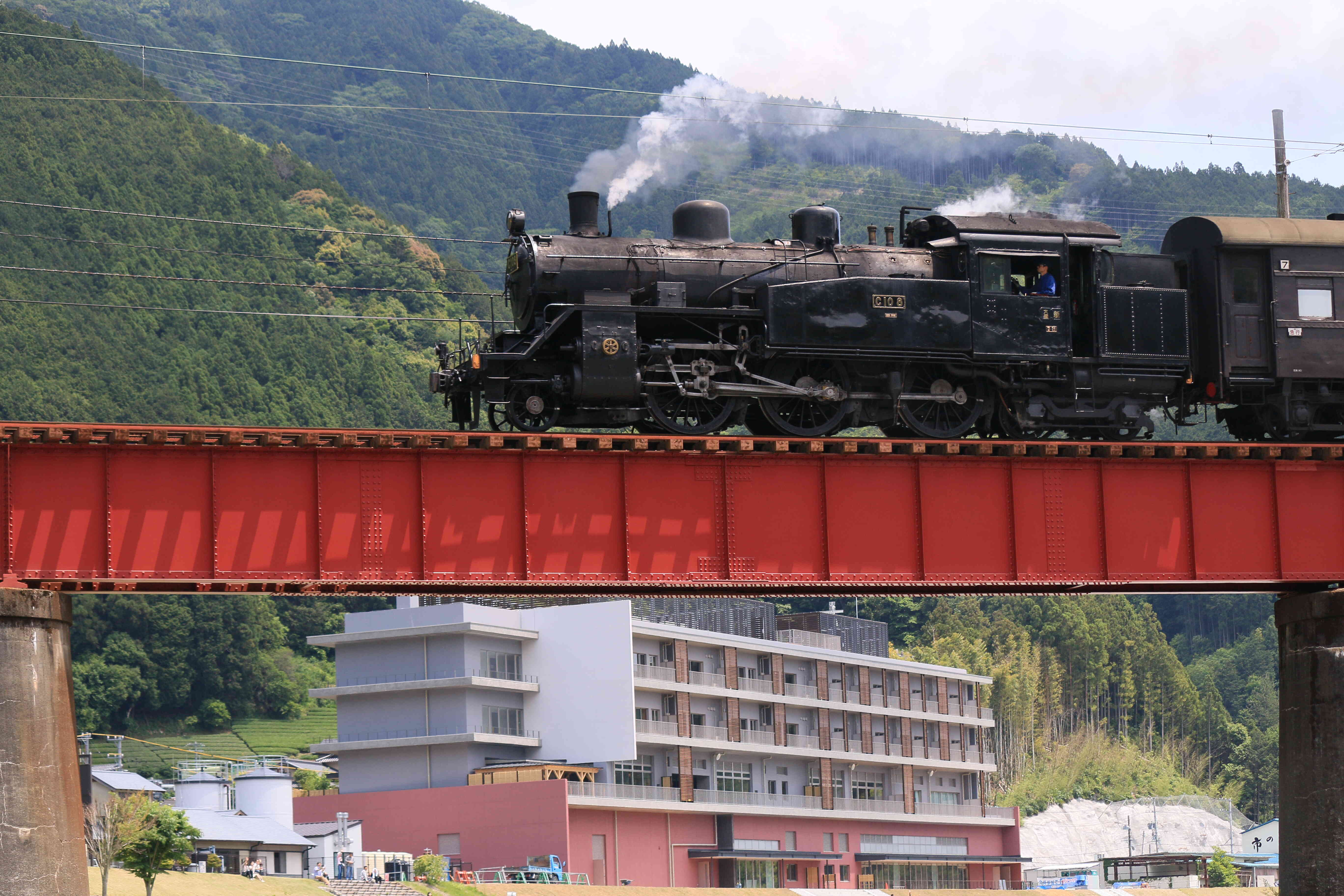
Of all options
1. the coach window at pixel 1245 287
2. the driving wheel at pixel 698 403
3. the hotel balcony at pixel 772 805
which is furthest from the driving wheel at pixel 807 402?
the hotel balcony at pixel 772 805

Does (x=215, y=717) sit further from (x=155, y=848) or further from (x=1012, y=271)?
(x=1012, y=271)

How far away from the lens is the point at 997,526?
32125mm

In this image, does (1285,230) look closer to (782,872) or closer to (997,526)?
(997,526)

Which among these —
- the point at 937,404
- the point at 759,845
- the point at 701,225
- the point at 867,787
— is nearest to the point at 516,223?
the point at 701,225

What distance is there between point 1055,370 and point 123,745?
142 meters

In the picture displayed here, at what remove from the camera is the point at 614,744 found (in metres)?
81.1

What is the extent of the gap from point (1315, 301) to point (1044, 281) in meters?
6.55

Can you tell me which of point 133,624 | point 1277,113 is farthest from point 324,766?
point 1277,113

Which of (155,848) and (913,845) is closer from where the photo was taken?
(155,848)

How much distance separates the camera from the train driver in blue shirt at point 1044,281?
35000mm

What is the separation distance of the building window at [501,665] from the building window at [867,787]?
1013 inches

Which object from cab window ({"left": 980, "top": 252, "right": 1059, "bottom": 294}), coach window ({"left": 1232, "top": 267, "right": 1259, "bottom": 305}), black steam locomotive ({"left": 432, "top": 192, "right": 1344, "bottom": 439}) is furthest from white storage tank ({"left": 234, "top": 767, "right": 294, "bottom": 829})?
coach window ({"left": 1232, "top": 267, "right": 1259, "bottom": 305})

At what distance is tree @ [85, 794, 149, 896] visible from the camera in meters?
50.7

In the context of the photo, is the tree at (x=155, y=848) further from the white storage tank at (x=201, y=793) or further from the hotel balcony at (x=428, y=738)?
the hotel balcony at (x=428, y=738)
